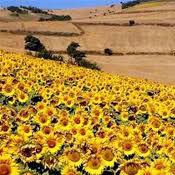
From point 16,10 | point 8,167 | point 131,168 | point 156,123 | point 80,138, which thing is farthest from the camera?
point 16,10

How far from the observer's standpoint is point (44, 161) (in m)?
7.02

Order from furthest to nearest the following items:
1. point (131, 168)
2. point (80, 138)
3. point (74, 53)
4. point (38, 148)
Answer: point (74, 53) < point (80, 138) < point (38, 148) < point (131, 168)

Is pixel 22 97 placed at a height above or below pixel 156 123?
above

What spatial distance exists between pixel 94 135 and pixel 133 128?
1.08m

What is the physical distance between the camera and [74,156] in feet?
23.0

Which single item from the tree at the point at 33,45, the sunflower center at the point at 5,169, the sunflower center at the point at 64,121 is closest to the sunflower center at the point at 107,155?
the sunflower center at the point at 5,169

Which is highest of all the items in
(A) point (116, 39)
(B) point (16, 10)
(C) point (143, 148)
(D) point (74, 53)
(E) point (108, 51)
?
(C) point (143, 148)

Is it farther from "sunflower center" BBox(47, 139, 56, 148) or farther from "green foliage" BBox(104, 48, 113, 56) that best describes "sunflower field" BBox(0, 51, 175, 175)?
"green foliage" BBox(104, 48, 113, 56)

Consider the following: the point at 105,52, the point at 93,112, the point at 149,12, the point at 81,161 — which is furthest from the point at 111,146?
the point at 149,12

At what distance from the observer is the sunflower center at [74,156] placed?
696 cm

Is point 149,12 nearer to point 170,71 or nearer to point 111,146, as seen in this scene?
point 170,71

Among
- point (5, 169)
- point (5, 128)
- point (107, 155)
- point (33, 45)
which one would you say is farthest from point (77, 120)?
point (33, 45)

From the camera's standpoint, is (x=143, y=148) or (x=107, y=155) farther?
(x=143, y=148)

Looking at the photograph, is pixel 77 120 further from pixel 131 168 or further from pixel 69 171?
pixel 131 168
